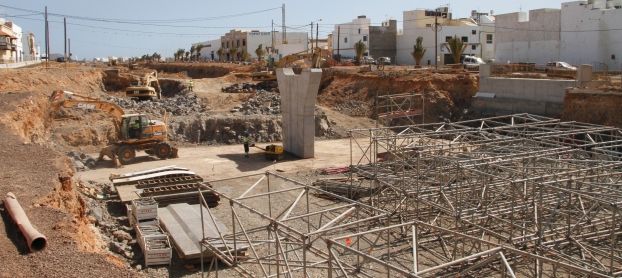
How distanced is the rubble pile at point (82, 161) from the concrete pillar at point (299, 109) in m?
9.91

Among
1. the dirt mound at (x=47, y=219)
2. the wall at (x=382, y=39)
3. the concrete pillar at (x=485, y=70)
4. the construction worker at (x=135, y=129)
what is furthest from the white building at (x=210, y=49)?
the dirt mound at (x=47, y=219)

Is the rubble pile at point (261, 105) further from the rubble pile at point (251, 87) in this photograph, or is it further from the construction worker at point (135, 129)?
the construction worker at point (135, 129)

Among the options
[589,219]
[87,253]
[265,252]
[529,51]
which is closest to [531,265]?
[589,219]

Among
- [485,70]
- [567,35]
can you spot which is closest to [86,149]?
[485,70]

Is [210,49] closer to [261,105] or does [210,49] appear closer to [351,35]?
[351,35]

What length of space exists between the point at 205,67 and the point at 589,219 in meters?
71.8

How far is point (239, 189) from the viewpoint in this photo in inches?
1014

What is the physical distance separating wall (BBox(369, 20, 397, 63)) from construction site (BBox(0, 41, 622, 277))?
3172cm

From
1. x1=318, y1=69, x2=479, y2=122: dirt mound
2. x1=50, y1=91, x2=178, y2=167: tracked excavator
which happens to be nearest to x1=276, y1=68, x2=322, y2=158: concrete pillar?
x1=50, y1=91, x2=178, y2=167: tracked excavator

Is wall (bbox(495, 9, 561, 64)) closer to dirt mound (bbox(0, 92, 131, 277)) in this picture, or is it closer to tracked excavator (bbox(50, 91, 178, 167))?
tracked excavator (bbox(50, 91, 178, 167))

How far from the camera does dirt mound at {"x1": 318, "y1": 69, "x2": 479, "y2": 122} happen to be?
43.5 m

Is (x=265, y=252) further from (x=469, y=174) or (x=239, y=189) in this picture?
(x=239, y=189)

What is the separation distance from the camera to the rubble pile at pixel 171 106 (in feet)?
142

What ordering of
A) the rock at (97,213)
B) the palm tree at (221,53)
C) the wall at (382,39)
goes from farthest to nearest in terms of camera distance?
the palm tree at (221,53)
the wall at (382,39)
the rock at (97,213)
